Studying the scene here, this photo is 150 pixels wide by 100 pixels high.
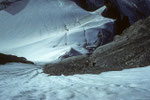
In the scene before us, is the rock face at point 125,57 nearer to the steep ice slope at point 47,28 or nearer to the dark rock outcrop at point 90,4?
the steep ice slope at point 47,28

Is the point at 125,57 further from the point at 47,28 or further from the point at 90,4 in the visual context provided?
the point at 90,4

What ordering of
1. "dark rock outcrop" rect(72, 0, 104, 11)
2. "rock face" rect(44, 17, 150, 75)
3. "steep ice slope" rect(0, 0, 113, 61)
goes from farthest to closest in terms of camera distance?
"dark rock outcrop" rect(72, 0, 104, 11) → "steep ice slope" rect(0, 0, 113, 61) → "rock face" rect(44, 17, 150, 75)

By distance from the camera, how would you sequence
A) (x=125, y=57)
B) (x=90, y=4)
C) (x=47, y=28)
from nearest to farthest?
(x=125, y=57) → (x=47, y=28) → (x=90, y=4)

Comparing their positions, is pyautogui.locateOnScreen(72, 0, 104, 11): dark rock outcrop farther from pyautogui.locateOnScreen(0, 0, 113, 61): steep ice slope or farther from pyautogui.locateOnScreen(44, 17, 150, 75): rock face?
pyautogui.locateOnScreen(44, 17, 150, 75): rock face

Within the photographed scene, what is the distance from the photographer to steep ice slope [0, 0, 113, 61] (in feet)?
75.4

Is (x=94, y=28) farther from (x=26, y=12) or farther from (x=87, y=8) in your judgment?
(x=26, y=12)

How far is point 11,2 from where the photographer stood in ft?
127

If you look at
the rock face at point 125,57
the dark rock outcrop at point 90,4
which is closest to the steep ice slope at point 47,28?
the dark rock outcrop at point 90,4

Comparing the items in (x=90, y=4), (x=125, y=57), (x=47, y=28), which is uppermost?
(x=90, y=4)

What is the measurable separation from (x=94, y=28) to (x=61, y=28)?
7.86 meters

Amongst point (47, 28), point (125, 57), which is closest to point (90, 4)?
point (47, 28)

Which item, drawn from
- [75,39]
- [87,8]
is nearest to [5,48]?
[75,39]

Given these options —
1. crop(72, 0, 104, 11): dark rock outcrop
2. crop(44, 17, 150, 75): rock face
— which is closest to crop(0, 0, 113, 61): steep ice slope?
crop(72, 0, 104, 11): dark rock outcrop

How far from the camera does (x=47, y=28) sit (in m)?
30.4
